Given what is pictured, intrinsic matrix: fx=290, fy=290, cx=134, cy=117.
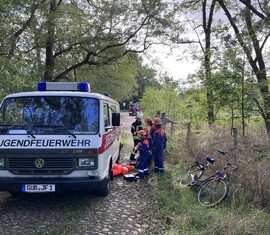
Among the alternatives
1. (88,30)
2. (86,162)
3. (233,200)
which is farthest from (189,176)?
(88,30)

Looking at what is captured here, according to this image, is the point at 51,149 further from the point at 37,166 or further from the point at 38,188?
the point at 38,188

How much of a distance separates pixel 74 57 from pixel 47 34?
475cm

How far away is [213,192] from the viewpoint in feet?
18.8

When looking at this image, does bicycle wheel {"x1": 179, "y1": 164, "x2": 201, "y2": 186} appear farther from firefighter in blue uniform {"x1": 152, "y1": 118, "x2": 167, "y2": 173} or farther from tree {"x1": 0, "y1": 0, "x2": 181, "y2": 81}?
tree {"x1": 0, "y1": 0, "x2": 181, "y2": 81}

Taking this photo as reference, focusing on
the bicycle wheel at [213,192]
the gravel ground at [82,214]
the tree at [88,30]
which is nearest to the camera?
the gravel ground at [82,214]

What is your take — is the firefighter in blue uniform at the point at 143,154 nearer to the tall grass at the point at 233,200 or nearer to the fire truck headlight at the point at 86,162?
the tall grass at the point at 233,200

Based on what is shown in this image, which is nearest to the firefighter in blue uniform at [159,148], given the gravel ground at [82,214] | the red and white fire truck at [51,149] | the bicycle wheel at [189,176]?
the bicycle wheel at [189,176]

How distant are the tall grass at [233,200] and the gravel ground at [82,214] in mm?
356

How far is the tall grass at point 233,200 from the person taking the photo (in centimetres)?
434

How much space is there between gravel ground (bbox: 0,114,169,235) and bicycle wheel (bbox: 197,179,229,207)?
942mm

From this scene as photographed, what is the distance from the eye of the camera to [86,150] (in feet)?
17.4

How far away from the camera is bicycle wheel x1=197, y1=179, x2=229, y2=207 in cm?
552

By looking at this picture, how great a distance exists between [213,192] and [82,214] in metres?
2.56

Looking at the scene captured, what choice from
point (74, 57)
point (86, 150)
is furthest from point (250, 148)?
point (74, 57)
